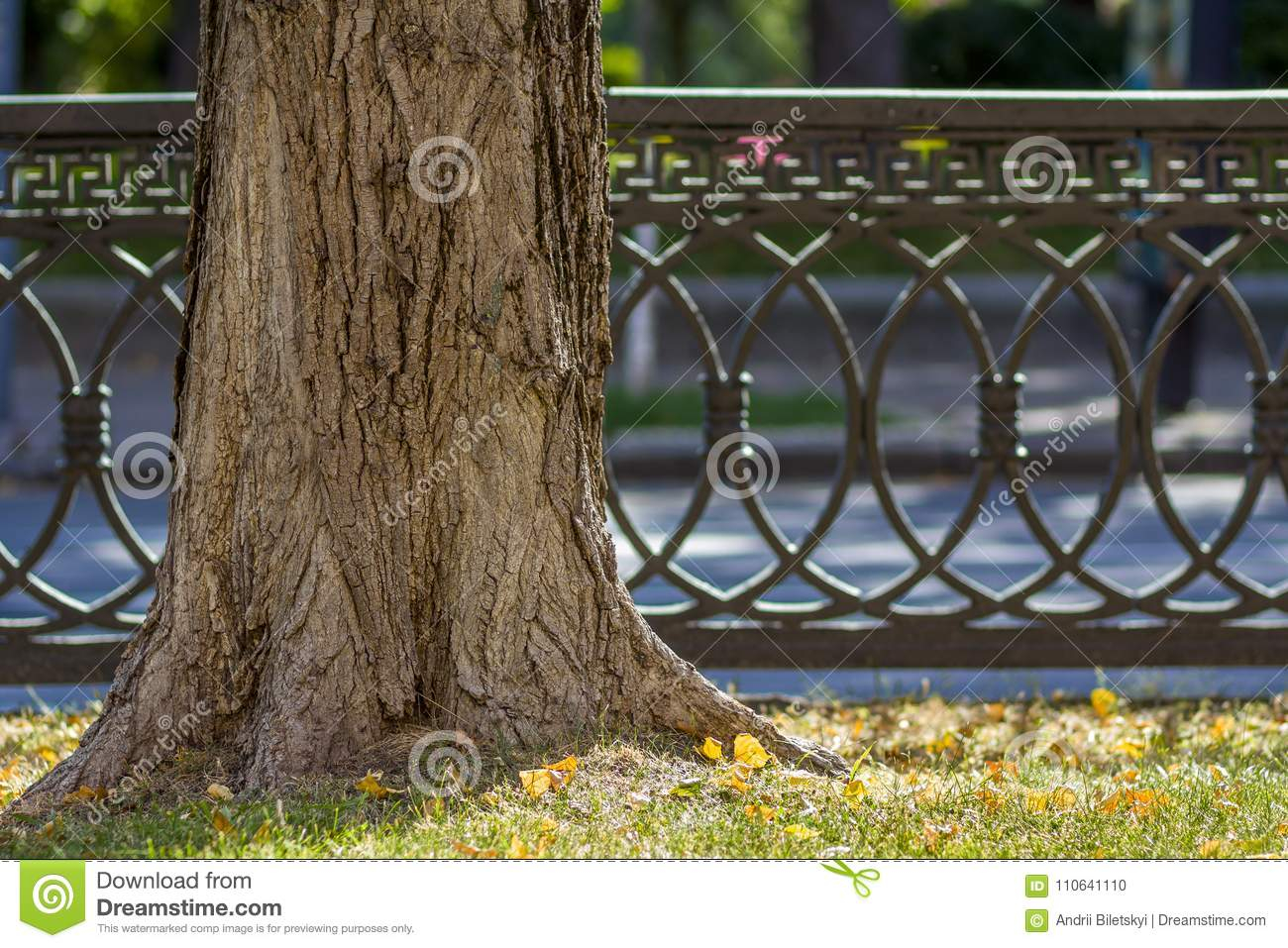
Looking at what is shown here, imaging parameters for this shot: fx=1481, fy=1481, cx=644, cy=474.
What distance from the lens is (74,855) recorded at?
270 centimetres

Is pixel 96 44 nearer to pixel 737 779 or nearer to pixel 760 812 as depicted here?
pixel 737 779

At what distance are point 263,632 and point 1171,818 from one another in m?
1.87

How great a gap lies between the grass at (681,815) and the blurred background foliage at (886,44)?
11.6 metres

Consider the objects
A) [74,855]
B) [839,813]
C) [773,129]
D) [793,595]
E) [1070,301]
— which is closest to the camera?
[74,855]

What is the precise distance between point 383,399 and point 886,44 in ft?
50.8

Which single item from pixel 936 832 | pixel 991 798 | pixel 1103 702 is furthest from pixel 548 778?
pixel 1103 702

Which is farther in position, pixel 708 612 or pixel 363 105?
pixel 708 612

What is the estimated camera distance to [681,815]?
113 inches

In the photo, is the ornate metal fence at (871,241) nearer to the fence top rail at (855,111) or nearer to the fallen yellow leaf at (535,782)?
the fence top rail at (855,111)

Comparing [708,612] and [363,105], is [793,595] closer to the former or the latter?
[708,612]

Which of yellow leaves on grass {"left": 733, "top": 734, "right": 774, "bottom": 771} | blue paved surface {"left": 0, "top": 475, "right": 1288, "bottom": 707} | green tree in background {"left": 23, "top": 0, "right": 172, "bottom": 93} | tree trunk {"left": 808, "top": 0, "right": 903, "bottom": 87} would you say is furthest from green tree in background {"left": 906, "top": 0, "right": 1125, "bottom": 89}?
yellow leaves on grass {"left": 733, "top": 734, "right": 774, "bottom": 771}

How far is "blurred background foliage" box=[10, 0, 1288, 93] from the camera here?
56.2 feet

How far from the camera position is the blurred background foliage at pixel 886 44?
56.2 ft

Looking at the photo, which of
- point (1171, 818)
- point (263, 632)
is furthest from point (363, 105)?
point (1171, 818)
